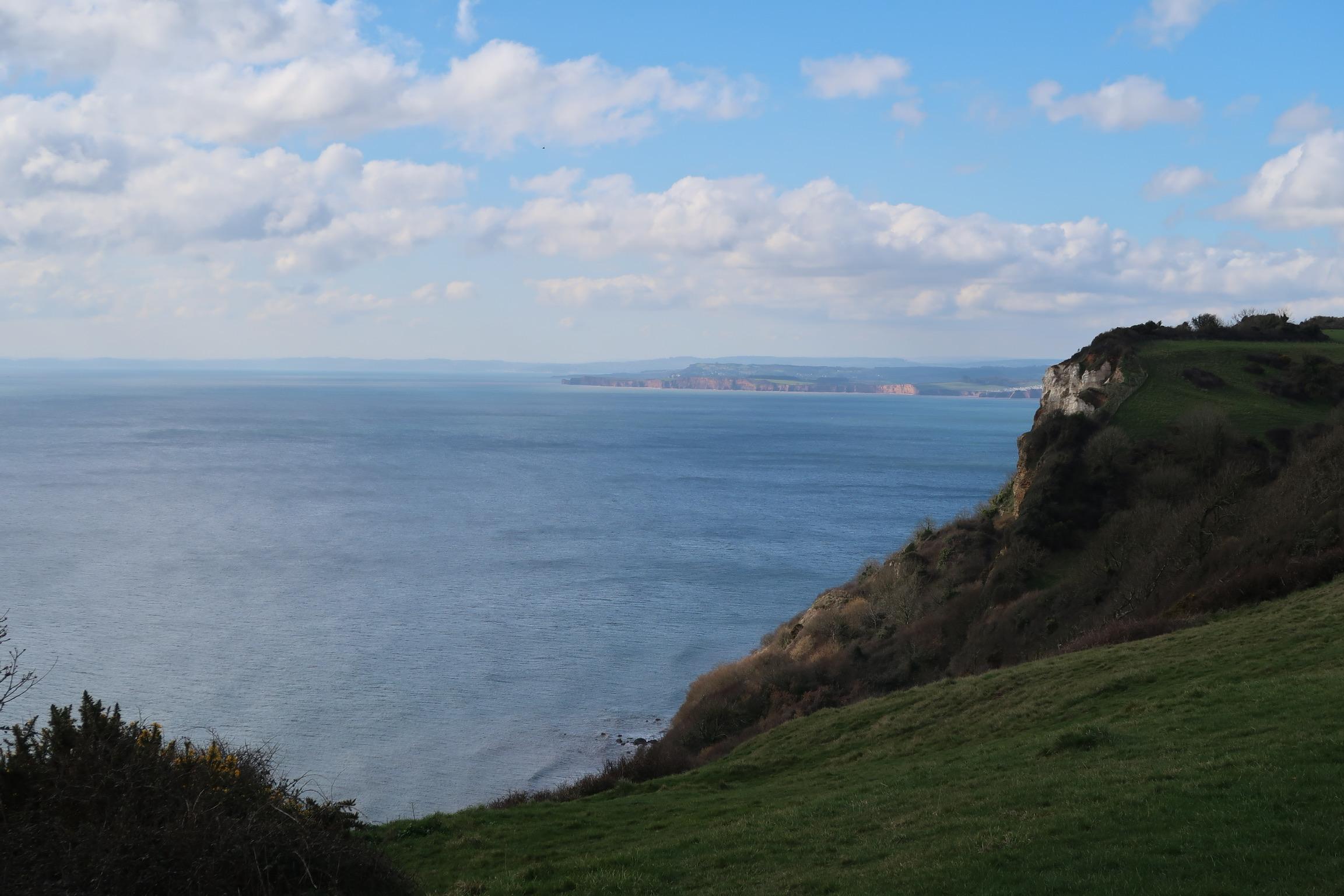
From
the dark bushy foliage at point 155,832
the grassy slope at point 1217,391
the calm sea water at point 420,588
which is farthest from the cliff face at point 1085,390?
the dark bushy foliage at point 155,832

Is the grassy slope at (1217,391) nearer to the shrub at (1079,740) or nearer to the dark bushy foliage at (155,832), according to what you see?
the shrub at (1079,740)

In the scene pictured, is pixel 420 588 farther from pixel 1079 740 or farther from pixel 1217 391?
pixel 1079 740

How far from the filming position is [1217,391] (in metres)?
49.4

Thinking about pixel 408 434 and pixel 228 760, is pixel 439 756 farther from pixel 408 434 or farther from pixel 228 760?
pixel 408 434

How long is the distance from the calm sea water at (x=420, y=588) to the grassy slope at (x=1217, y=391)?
2351cm

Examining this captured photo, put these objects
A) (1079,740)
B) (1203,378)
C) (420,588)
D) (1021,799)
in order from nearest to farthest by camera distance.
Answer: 1. (1021,799)
2. (1079,740)
3. (1203,378)
4. (420,588)

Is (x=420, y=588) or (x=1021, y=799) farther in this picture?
(x=420, y=588)

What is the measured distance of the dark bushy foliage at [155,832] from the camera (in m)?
9.66

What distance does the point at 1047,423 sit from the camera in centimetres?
5031

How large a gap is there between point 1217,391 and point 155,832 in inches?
2012

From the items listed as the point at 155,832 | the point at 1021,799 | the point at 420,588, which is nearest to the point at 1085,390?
the point at 1021,799

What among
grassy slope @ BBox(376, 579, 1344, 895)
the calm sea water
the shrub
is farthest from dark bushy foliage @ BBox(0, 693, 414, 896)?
the calm sea water

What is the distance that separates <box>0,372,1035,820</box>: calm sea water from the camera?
42.8 metres

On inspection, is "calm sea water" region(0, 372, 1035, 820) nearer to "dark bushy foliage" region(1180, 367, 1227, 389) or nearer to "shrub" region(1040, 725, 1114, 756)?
"shrub" region(1040, 725, 1114, 756)
